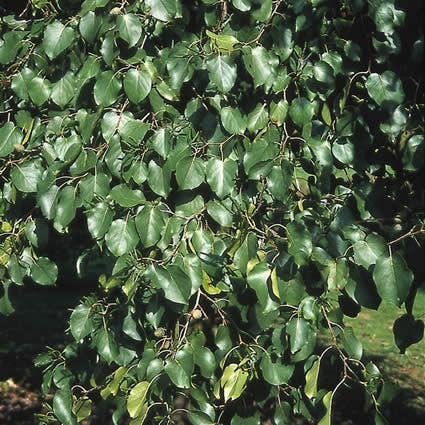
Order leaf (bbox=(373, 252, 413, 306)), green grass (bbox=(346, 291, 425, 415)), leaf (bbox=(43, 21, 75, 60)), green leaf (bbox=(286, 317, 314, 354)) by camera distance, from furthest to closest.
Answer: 1. green grass (bbox=(346, 291, 425, 415))
2. leaf (bbox=(43, 21, 75, 60))
3. green leaf (bbox=(286, 317, 314, 354))
4. leaf (bbox=(373, 252, 413, 306))

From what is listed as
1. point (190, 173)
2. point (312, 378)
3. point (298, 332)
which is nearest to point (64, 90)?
point (190, 173)

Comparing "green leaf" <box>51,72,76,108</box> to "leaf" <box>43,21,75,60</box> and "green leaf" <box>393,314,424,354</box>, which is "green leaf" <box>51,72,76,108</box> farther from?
"green leaf" <box>393,314,424,354</box>

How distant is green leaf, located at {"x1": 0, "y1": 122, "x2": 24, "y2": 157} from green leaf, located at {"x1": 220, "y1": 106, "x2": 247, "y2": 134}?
687 mm

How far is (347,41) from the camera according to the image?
2092 mm

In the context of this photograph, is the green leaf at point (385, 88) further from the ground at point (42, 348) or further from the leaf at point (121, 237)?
the ground at point (42, 348)

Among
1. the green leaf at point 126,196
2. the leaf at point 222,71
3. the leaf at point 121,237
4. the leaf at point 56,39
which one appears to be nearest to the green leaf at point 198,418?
the leaf at point 121,237

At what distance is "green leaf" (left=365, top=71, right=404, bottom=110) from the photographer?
2.00 metres

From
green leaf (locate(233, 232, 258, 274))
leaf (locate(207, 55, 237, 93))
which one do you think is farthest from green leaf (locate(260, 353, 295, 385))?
leaf (locate(207, 55, 237, 93))

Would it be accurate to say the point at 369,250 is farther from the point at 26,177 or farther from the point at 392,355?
the point at 392,355

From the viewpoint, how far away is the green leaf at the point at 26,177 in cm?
216

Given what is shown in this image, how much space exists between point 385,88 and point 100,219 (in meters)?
0.87

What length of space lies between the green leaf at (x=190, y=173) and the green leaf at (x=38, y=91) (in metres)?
0.55

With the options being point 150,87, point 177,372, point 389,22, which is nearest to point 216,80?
point 150,87

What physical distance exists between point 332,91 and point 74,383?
3.96ft
